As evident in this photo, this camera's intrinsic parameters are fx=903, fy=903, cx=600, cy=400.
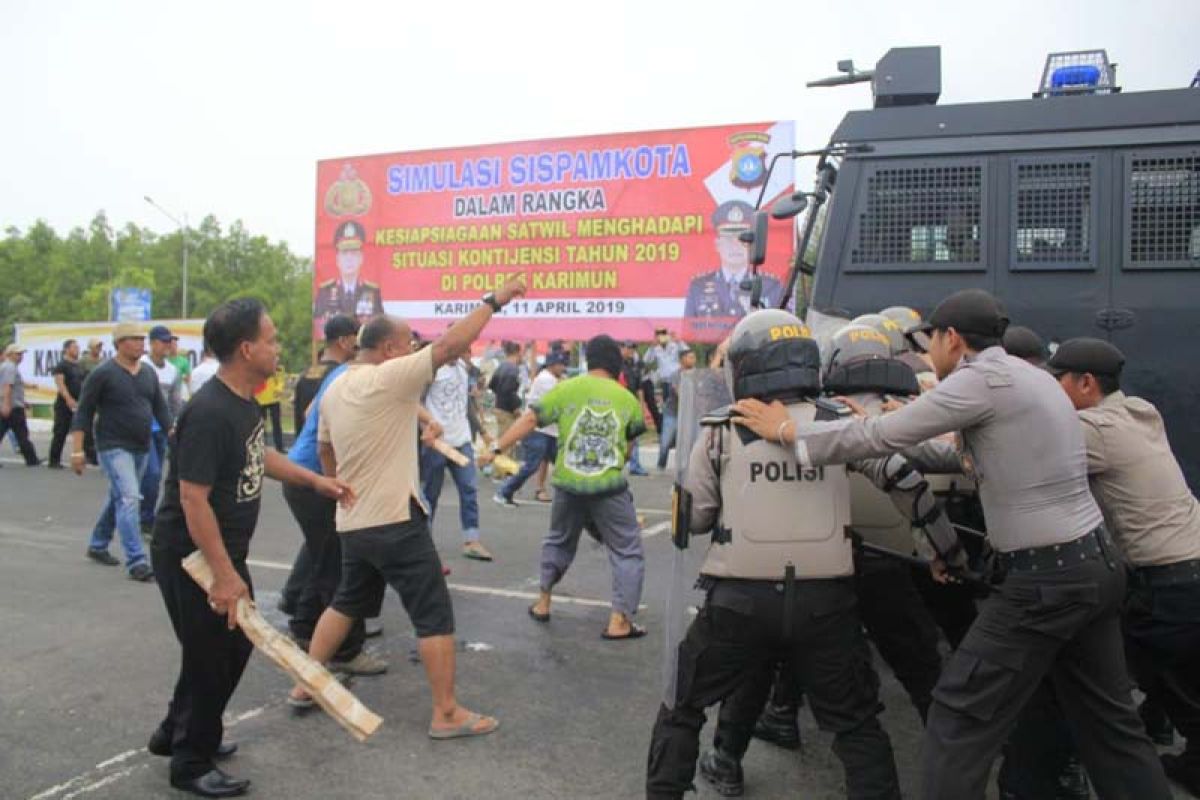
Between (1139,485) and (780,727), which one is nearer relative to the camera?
(1139,485)

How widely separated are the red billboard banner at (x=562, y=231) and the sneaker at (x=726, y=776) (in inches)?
399

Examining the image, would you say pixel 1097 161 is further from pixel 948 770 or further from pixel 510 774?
pixel 510 774

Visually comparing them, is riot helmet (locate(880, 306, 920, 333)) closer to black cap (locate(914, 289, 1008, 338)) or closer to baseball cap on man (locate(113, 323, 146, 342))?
black cap (locate(914, 289, 1008, 338))

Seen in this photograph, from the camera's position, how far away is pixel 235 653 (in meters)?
3.57

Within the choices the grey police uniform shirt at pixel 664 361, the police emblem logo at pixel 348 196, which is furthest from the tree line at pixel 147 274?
the grey police uniform shirt at pixel 664 361

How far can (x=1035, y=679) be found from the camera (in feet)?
8.91

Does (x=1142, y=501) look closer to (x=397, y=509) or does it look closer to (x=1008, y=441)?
(x=1008, y=441)

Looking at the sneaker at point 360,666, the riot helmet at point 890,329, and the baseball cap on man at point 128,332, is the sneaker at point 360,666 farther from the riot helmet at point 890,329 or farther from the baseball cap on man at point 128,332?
the baseball cap on man at point 128,332

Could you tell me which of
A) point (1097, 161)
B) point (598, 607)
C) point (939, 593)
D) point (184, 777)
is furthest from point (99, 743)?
point (1097, 161)

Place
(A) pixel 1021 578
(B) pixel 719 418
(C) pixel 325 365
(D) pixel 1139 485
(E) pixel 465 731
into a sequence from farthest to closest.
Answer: (C) pixel 325 365, (E) pixel 465 731, (D) pixel 1139 485, (B) pixel 719 418, (A) pixel 1021 578

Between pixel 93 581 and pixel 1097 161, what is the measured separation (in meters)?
7.10

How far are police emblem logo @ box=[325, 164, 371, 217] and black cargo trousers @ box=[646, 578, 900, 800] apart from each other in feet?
50.0

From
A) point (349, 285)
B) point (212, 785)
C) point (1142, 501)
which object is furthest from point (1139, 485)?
point (349, 285)

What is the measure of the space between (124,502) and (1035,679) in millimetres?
6511
